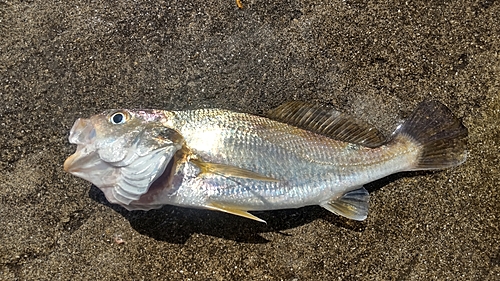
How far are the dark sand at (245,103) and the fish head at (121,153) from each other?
40cm

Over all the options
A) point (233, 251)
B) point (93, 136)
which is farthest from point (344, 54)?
point (93, 136)

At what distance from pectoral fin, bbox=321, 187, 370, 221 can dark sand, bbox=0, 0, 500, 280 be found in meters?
0.18

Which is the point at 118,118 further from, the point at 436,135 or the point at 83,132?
the point at 436,135

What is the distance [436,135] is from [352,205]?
2.29ft

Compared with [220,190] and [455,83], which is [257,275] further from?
[455,83]

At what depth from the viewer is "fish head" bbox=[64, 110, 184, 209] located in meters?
2.37

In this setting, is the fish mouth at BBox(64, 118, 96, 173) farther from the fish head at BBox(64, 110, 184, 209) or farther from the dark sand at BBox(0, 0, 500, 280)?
the dark sand at BBox(0, 0, 500, 280)

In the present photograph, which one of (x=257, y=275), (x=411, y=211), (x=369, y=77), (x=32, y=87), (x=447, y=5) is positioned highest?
(x=447, y=5)

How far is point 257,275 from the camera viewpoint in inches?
111

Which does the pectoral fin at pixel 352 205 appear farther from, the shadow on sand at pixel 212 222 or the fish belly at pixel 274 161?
the shadow on sand at pixel 212 222

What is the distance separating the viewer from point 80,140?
243 centimetres

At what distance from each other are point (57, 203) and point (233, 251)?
1.15 m

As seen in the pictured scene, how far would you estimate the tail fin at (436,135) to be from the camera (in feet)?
9.07

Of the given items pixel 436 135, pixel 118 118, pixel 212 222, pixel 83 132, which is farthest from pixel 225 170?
pixel 436 135
